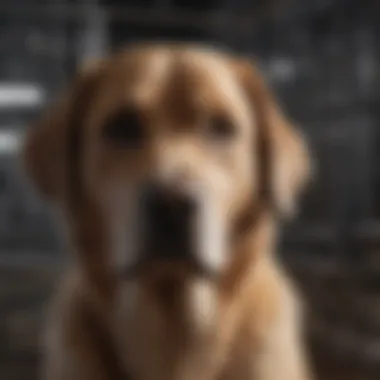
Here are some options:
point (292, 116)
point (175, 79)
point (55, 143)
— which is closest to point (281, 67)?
point (292, 116)

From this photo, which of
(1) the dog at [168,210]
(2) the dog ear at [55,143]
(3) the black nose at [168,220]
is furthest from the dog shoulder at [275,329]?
(2) the dog ear at [55,143]

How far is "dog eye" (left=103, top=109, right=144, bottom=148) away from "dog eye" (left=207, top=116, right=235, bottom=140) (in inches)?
2.5

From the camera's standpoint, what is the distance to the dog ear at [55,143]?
0.74m

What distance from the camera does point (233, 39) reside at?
2.81 feet

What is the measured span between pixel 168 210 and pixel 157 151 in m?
0.06

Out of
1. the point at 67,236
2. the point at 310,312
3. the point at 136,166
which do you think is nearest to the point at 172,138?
the point at 136,166

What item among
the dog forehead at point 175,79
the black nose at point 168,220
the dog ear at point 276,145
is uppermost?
the dog forehead at point 175,79

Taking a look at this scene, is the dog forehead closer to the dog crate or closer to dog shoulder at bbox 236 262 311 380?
the dog crate

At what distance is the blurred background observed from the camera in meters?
0.83

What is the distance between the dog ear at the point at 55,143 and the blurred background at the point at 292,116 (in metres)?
0.05

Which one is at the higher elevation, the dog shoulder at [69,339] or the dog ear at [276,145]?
the dog ear at [276,145]

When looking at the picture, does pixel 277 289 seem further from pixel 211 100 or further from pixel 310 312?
pixel 211 100

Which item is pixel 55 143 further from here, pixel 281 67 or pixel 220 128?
pixel 281 67

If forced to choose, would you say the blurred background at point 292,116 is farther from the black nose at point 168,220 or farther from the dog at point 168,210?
the black nose at point 168,220
